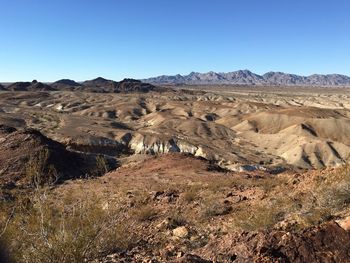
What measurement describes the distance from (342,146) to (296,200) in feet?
150

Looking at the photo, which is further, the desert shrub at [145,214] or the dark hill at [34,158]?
the dark hill at [34,158]

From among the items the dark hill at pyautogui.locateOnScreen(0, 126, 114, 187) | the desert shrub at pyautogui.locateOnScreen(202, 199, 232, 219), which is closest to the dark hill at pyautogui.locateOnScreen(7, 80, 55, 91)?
the dark hill at pyautogui.locateOnScreen(0, 126, 114, 187)

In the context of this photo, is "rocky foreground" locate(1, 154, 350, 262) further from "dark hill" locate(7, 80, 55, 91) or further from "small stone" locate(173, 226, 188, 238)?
"dark hill" locate(7, 80, 55, 91)

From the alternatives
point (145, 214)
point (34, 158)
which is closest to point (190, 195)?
point (145, 214)

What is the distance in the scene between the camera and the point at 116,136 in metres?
54.7

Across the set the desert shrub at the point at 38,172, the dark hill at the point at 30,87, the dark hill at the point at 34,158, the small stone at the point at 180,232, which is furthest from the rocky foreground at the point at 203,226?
the dark hill at the point at 30,87

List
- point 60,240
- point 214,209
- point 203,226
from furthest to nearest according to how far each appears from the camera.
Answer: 1. point 214,209
2. point 203,226
3. point 60,240

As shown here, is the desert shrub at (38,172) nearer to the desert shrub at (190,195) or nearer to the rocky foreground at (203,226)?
the rocky foreground at (203,226)

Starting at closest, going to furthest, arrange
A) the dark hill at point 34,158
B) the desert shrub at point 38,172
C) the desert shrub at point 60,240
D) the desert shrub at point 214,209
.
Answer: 1. the desert shrub at point 60,240
2. the desert shrub at point 38,172
3. the desert shrub at point 214,209
4. the dark hill at point 34,158

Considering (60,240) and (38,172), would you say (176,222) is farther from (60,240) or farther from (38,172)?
(60,240)

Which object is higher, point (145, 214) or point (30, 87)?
point (145, 214)

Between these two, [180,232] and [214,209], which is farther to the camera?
[214,209]

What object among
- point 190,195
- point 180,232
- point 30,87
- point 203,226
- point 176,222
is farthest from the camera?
point 30,87

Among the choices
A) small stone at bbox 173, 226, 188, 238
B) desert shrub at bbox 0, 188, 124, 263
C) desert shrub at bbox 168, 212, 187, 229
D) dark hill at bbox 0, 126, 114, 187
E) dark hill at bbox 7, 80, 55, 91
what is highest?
desert shrub at bbox 0, 188, 124, 263
